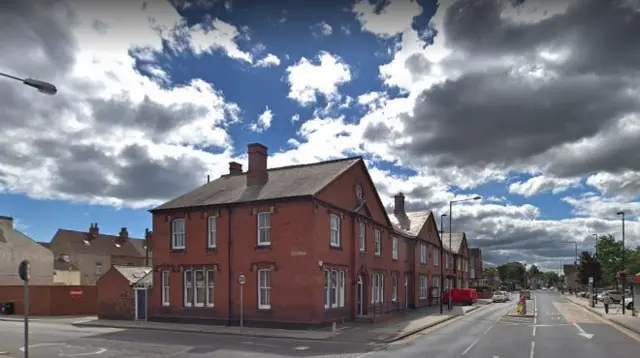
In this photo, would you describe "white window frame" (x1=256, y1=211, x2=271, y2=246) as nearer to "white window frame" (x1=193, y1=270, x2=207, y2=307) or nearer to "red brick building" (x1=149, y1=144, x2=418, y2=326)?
"red brick building" (x1=149, y1=144, x2=418, y2=326)

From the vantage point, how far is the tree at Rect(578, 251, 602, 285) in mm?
90188

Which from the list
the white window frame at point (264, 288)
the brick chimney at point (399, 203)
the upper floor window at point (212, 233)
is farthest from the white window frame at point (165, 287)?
the brick chimney at point (399, 203)

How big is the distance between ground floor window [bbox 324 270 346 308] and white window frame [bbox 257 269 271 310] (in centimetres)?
304

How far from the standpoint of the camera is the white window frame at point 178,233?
33.7 metres

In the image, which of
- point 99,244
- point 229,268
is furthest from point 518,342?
point 99,244

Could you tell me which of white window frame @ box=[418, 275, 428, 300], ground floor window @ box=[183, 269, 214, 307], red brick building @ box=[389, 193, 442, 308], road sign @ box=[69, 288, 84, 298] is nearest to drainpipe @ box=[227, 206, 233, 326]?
ground floor window @ box=[183, 269, 214, 307]

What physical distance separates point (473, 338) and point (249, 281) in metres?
12.1

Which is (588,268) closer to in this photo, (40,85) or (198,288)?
(198,288)

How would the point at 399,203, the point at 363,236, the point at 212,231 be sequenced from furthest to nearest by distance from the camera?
A: the point at 399,203, the point at 363,236, the point at 212,231

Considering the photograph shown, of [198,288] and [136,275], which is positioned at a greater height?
[136,275]

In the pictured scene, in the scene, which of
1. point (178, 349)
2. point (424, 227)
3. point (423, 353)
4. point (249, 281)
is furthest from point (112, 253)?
point (423, 353)

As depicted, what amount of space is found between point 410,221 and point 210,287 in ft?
101

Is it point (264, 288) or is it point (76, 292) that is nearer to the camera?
point (264, 288)

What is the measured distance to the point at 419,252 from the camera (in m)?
53.4
